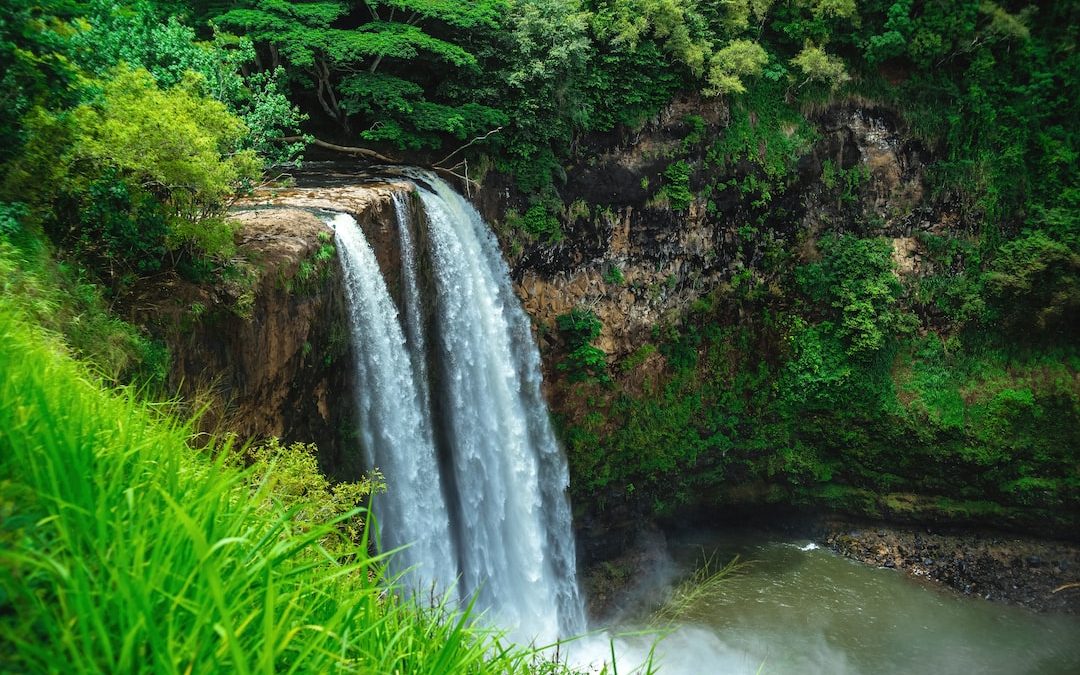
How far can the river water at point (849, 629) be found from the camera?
10133 mm

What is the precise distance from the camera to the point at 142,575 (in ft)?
4.02

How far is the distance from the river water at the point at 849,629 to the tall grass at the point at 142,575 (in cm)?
882

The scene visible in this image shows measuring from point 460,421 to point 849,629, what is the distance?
26.6 ft

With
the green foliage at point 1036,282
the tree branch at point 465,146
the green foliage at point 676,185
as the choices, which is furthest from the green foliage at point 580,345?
the green foliage at point 1036,282

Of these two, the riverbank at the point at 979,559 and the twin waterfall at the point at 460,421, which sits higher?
the twin waterfall at the point at 460,421

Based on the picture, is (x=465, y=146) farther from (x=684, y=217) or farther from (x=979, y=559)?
(x=979, y=559)

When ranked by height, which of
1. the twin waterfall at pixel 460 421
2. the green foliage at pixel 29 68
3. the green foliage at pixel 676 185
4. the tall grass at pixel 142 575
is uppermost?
the green foliage at pixel 29 68

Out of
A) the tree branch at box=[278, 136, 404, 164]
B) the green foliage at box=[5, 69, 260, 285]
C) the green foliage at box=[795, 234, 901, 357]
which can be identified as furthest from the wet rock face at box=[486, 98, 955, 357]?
the green foliage at box=[5, 69, 260, 285]

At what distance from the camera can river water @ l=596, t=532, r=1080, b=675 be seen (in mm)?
10133

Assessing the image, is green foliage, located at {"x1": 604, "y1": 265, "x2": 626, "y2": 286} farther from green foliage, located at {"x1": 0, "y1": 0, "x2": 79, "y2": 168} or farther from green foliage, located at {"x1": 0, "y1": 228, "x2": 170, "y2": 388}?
green foliage, located at {"x1": 0, "y1": 0, "x2": 79, "y2": 168}

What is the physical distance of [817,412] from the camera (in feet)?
44.1

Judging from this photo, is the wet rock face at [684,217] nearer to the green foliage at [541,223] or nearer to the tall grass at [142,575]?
the green foliage at [541,223]

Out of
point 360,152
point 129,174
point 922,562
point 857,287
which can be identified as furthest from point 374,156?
point 922,562

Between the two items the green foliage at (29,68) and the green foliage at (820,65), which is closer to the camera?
the green foliage at (29,68)
